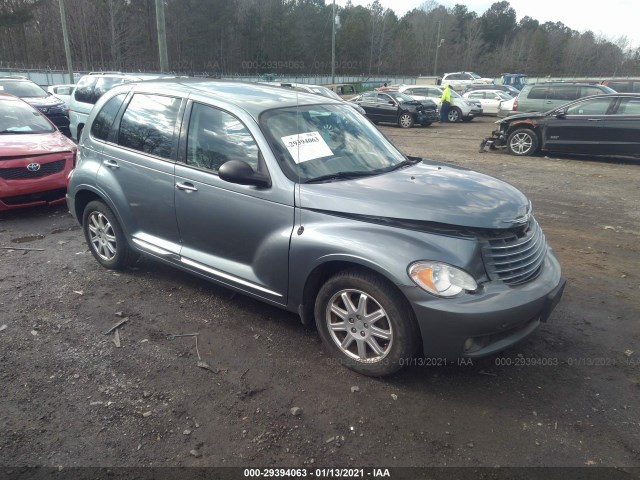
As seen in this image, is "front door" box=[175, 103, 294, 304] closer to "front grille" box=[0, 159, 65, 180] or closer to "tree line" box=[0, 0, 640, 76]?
"front grille" box=[0, 159, 65, 180]

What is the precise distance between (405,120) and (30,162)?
15.9m

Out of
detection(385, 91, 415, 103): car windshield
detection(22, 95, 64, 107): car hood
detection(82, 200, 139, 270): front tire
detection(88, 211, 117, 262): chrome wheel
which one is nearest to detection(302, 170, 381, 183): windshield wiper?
detection(82, 200, 139, 270): front tire

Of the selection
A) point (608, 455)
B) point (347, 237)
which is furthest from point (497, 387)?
point (347, 237)

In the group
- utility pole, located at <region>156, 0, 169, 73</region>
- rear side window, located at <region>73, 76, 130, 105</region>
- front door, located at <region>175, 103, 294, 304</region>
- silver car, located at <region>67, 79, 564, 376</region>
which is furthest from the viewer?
rear side window, located at <region>73, 76, 130, 105</region>

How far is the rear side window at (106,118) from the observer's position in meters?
4.73

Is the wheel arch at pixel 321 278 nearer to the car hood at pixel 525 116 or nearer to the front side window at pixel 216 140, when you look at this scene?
the front side window at pixel 216 140

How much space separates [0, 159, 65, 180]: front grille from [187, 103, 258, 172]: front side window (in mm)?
4101

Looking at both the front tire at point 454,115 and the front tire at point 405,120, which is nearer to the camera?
the front tire at point 405,120

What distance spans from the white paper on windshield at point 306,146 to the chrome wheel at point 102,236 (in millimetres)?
2348

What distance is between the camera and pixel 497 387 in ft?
10.5

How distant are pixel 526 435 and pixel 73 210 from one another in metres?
4.83

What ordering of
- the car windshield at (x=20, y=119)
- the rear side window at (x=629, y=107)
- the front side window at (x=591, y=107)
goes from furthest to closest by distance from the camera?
1. the front side window at (x=591, y=107)
2. the rear side window at (x=629, y=107)
3. the car windshield at (x=20, y=119)

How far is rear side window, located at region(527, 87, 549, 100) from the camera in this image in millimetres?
17453

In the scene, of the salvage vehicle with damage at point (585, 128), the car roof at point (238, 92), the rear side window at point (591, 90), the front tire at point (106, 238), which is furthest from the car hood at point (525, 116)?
the front tire at point (106, 238)
